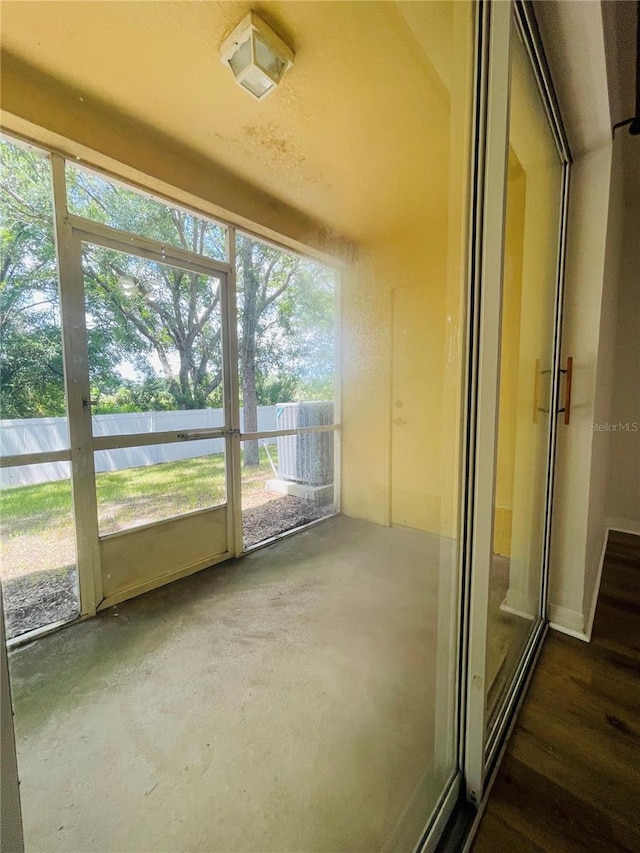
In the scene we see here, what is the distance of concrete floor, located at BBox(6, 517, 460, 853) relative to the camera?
2.75 ft

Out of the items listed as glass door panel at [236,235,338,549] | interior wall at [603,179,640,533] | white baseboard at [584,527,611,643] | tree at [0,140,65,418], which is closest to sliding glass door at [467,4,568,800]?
white baseboard at [584,527,611,643]

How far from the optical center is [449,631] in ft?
3.05

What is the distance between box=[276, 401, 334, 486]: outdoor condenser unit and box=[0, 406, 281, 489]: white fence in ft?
0.30

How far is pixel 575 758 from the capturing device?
3.36 ft

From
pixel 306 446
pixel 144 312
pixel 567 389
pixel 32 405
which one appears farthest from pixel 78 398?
pixel 567 389

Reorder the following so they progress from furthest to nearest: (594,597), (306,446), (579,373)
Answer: (306,446), (594,597), (579,373)

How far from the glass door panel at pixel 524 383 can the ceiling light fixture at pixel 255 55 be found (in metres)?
0.84

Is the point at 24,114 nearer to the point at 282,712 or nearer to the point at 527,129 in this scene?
the point at 527,129

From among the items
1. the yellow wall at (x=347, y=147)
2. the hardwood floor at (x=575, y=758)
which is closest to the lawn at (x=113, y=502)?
the yellow wall at (x=347, y=147)

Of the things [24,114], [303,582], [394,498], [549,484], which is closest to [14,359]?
[24,114]

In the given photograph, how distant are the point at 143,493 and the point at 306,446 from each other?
1061 millimetres

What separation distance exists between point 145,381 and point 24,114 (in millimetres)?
1038

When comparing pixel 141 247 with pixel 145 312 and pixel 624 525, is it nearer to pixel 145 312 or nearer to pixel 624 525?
pixel 145 312

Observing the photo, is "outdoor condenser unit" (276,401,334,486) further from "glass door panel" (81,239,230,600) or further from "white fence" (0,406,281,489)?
"glass door panel" (81,239,230,600)
